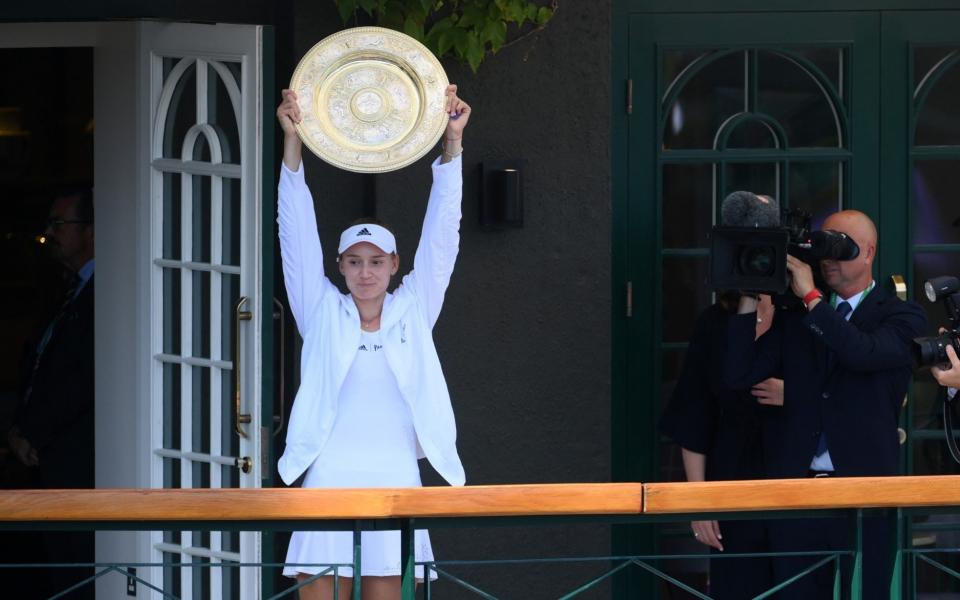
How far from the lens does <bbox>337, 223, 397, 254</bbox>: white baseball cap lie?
461 centimetres

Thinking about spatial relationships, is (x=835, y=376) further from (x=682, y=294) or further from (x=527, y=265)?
(x=527, y=265)

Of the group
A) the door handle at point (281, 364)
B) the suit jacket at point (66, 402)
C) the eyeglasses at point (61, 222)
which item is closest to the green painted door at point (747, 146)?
the door handle at point (281, 364)

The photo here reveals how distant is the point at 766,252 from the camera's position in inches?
190

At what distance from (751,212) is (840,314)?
41 centimetres

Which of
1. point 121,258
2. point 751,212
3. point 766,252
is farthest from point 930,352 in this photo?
point 121,258

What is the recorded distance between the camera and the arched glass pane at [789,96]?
233 inches

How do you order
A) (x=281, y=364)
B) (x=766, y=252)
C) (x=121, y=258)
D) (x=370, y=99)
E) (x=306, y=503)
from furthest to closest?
1. (x=121, y=258)
2. (x=281, y=364)
3. (x=766, y=252)
4. (x=370, y=99)
5. (x=306, y=503)

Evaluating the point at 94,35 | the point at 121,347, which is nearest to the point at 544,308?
the point at 121,347

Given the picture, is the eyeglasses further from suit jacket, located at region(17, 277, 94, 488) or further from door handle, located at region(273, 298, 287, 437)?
door handle, located at region(273, 298, 287, 437)

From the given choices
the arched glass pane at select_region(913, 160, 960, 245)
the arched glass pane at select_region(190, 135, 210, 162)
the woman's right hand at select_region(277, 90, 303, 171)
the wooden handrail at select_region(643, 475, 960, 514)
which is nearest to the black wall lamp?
the arched glass pane at select_region(190, 135, 210, 162)

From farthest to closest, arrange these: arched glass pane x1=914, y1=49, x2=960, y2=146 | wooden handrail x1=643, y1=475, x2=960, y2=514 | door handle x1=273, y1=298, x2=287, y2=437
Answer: arched glass pane x1=914, y1=49, x2=960, y2=146
door handle x1=273, y1=298, x2=287, y2=437
wooden handrail x1=643, y1=475, x2=960, y2=514

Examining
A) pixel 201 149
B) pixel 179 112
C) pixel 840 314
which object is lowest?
pixel 840 314

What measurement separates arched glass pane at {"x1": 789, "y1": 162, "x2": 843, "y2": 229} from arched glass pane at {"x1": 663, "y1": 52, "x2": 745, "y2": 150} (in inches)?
12.7

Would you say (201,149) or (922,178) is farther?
(922,178)
